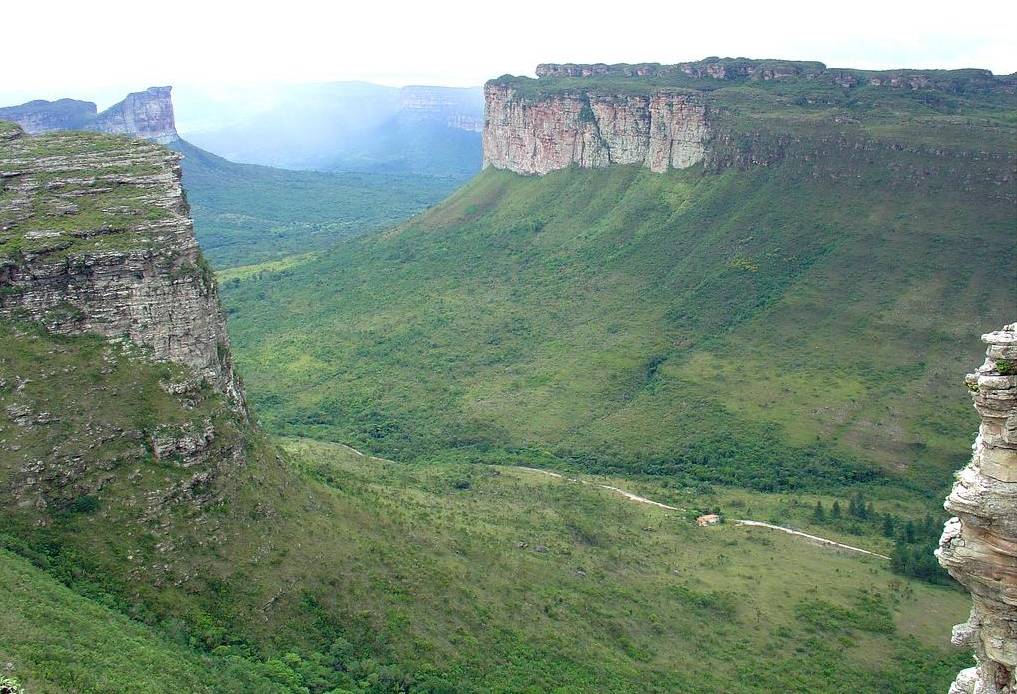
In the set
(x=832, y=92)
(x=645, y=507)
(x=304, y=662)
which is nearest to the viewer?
(x=304, y=662)

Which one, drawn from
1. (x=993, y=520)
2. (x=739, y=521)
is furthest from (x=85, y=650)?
(x=739, y=521)

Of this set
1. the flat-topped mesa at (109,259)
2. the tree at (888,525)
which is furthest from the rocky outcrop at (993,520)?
the tree at (888,525)

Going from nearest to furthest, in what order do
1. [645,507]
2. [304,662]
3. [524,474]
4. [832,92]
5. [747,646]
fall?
[304,662] < [747,646] < [645,507] < [524,474] < [832,92]

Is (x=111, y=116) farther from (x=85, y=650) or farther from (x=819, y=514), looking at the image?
(x=85, y=650)

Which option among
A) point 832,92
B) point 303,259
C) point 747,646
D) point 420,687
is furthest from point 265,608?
point 303,259

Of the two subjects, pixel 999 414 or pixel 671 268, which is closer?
pixel 999 414

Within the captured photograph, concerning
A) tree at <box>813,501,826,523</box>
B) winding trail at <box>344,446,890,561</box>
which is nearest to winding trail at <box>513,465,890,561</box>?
winding trail at <box>344,446,890,561</box>

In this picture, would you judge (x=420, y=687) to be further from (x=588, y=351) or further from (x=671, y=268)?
(x=671, y=268)
